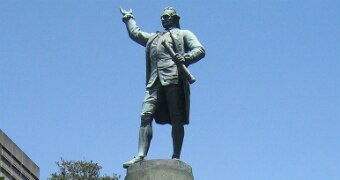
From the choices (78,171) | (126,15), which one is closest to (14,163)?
(78,171)

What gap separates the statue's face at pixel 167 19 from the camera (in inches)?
435

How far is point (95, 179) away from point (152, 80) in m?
26.8

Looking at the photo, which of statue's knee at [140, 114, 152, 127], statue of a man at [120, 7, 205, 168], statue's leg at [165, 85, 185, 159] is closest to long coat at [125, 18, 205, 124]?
statue of a man at [120, 7, 205, 168]

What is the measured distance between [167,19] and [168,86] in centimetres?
126

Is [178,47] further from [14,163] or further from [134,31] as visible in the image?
[14,163]

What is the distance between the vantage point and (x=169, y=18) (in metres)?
11.1

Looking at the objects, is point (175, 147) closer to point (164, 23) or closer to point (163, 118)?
point (163, 118)

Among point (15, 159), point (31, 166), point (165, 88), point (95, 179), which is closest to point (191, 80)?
point (165, 88)

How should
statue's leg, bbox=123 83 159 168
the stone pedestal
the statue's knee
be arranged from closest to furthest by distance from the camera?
the stone pedestal, statue's leg, bbox=123 83 159 168, the statue's knee

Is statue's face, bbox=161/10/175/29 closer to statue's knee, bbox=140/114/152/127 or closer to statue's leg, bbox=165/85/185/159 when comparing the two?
statue's leg, bbox=165/85/185/159

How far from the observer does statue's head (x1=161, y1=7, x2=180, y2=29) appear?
1105 centimetres

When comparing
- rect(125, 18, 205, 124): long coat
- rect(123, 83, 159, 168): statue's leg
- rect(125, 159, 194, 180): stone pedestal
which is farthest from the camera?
rect(125, 18, 205, 124): long coat

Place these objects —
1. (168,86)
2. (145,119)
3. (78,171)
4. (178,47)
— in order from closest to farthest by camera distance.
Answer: (145,119)
(168,86)
(178,47)
(78,171)

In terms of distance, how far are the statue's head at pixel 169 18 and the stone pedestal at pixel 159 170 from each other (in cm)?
235
